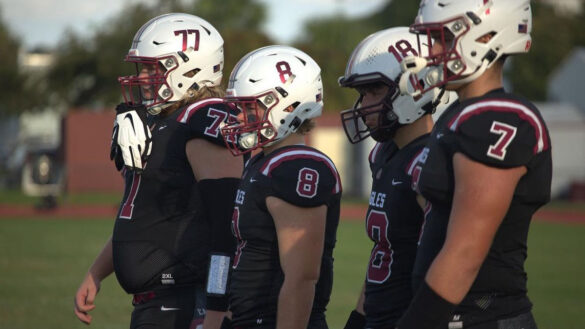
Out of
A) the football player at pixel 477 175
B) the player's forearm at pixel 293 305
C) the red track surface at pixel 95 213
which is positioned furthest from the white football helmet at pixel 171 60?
the red track surface at pixel 95 213

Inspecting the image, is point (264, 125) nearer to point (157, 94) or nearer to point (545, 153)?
point (157, 94)

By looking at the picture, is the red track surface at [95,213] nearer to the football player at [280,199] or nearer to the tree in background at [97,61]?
the tree in background at [97,61]

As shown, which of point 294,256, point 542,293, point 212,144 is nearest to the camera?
point 294,256

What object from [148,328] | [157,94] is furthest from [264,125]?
[148,328]

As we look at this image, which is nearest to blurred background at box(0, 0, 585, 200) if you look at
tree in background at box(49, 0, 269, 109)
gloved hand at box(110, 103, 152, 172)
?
tree in background at box(49, 0, 269, 109)

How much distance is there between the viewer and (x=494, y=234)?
2832 millimetres

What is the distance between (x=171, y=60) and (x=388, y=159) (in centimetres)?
129

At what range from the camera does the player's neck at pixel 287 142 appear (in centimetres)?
391

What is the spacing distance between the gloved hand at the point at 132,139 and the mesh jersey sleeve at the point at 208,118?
0.70 ft

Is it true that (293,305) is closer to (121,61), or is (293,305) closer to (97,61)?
(121,61)

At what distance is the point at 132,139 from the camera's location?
13.9ft

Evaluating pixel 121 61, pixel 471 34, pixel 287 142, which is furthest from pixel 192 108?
pixel 121 61

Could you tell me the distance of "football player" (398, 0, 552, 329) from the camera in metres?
2.78

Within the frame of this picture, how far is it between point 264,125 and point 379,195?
1.93ft
